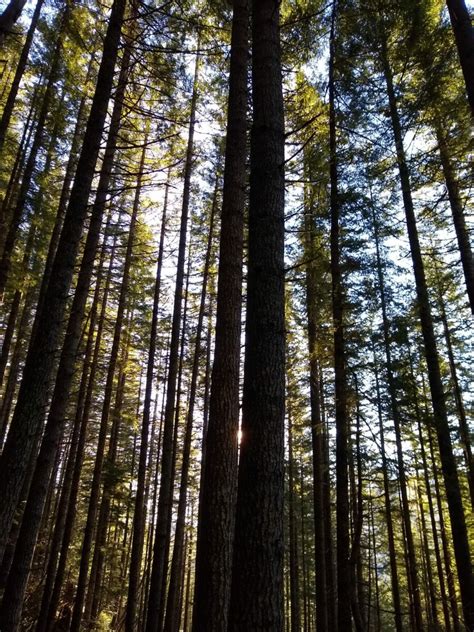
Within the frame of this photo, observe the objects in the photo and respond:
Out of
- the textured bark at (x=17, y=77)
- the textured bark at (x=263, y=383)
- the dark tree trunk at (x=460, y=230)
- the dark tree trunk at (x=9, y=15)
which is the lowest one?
the textured bark at (x=263, y=383)

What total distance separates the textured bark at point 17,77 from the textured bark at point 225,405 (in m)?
5.59

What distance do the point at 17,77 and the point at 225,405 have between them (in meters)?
9.59

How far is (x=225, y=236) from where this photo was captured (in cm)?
530

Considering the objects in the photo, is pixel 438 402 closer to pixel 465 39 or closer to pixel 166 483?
pixel 166 483

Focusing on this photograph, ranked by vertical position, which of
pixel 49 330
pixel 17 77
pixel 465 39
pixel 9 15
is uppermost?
pixel 17 77

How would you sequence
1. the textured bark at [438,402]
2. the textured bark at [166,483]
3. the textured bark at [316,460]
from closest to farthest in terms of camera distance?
1. the textured bark at [438,402]
2. the textured bark at [166,483]
3. the textured bark at [316,460]

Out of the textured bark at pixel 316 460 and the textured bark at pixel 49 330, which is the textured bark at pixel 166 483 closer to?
the textured bark at pixel 49 330

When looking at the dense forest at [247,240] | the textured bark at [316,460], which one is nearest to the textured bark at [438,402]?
the dense forest at [247,240]

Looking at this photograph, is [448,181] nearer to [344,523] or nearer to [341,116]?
[341,116]

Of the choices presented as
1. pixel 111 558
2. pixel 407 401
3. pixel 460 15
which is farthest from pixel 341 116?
pixel 111 558

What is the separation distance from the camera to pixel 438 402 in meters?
8.91

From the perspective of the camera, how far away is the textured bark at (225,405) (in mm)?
3982

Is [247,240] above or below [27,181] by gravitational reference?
below

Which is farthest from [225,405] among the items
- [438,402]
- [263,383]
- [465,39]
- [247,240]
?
[438,402]
